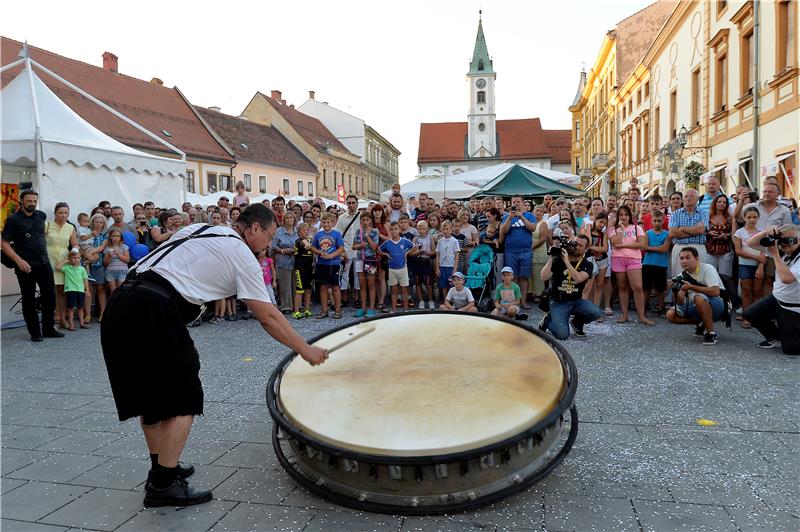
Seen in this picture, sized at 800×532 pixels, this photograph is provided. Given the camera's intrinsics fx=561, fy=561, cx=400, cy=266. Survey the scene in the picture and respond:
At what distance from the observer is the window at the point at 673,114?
23359 mm

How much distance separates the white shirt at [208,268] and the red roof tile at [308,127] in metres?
42.2

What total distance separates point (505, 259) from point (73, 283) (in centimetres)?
644

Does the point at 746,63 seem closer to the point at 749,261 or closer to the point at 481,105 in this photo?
the point at 749,261

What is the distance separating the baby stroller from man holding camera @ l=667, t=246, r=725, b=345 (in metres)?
2.68

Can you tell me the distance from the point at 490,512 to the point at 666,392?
2.52 meters

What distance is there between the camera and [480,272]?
8633 mm

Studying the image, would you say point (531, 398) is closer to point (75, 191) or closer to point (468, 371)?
point (468, 371)

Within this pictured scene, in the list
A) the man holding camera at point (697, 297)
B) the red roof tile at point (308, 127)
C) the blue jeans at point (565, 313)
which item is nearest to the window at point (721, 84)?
the man holding camera at point (697, 297)

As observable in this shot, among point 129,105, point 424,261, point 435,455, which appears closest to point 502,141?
point 129,105

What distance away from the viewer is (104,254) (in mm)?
8602

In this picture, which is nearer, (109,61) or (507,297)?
(507,297)

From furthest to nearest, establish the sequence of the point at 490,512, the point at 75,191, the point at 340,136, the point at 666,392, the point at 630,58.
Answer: the point at 340,136 < the point at 630,58 < the point at 75,191 < the point at 666,392 < the point at 490,512

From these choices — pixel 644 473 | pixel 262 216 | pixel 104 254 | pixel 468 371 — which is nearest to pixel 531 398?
pixel 468 371

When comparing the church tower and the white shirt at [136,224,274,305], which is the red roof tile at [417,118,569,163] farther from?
the white shirt at [136,224,274,305]
